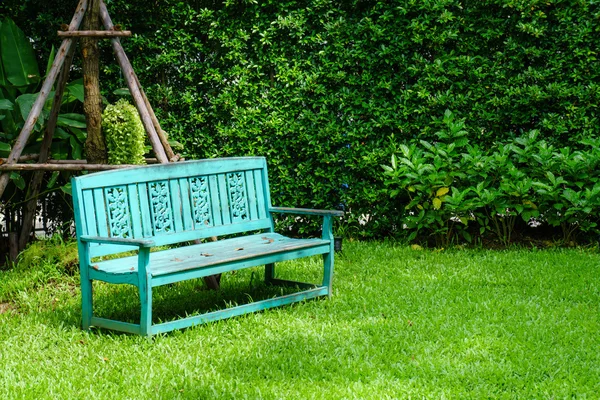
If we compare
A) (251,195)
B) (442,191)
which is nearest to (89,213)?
(251,195)

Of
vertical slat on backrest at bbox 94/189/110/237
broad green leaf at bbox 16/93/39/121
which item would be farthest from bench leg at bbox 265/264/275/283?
broad green leaf at bbox 16/93/39/121

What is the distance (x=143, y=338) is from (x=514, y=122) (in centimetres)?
Answer: 444

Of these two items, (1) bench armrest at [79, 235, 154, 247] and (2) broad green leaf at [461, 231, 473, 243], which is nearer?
(1) bench armrest at [79, 235, 154, 247]

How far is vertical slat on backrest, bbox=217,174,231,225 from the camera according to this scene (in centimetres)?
586

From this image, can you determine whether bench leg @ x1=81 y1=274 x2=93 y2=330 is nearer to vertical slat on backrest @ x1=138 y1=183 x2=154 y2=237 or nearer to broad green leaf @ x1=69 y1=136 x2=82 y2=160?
vertical slat on backrest @ x1=138 y1=183 x2=154 y2=237

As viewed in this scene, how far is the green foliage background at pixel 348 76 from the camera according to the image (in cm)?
738

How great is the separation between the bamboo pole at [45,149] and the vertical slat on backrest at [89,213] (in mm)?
1685

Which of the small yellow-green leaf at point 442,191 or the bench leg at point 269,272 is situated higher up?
the small yellow-green leaf at point 442,191

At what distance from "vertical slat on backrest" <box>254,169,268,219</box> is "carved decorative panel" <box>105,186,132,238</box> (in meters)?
1.25

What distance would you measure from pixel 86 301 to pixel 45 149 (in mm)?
2199

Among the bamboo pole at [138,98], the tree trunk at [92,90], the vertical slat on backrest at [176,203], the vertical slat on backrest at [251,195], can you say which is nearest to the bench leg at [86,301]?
the vertical slat on backrest at [176,203]

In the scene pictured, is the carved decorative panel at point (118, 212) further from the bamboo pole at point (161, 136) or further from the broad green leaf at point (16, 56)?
the broad green leaf at point (16, 56)

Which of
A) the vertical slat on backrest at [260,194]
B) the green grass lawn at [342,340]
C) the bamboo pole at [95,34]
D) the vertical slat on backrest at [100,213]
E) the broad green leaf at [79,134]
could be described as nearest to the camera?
the green grass lawn at [342,340]

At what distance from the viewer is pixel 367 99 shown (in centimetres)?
771
